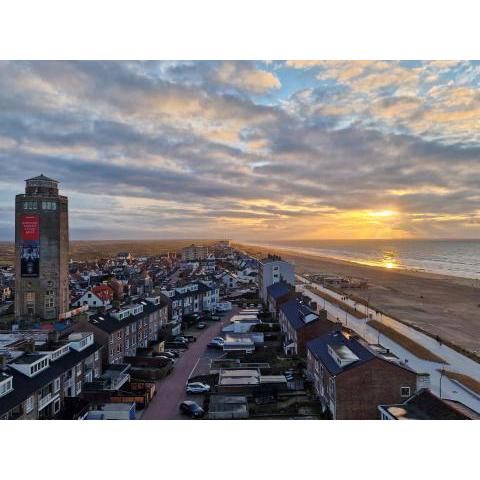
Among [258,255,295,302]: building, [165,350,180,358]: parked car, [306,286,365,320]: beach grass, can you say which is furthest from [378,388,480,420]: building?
[258,255,295,302]: building

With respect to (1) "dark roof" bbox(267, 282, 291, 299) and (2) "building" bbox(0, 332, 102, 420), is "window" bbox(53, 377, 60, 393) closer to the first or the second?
(2) "building" bbox(0, 332, 102, 420)

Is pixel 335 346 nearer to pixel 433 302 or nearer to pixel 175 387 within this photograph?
pixel 175 387

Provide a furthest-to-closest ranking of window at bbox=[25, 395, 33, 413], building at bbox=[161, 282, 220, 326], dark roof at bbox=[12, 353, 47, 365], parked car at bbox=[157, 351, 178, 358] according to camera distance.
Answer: building at bbox=[161, 282, 220, 326] → parked car at bbox=[157, 351, 178, 358] → dark roof at bbox=[12, 353, 47, 365] → window at bbox=[25, 395, 33, 413]

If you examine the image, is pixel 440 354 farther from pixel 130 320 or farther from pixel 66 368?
pixel 66 368

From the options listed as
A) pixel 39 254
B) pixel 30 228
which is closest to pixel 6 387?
pixel 39 254

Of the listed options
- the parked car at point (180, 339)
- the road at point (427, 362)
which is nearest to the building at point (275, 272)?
the road at point (427, 362)

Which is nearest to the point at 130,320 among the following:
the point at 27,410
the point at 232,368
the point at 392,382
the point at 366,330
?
the point at 232,368
